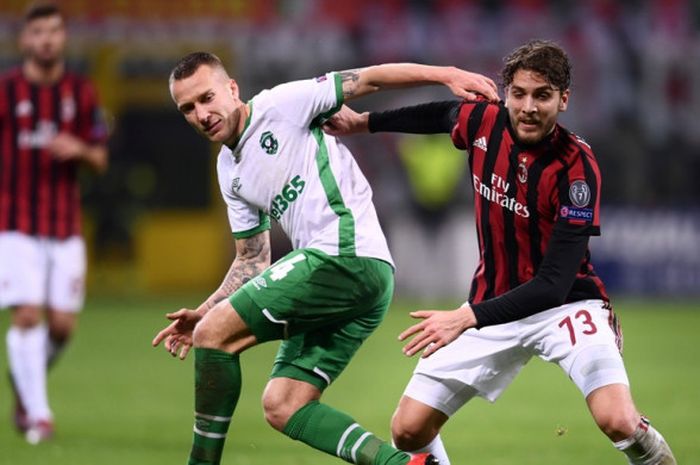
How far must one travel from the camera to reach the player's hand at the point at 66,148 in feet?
28.3

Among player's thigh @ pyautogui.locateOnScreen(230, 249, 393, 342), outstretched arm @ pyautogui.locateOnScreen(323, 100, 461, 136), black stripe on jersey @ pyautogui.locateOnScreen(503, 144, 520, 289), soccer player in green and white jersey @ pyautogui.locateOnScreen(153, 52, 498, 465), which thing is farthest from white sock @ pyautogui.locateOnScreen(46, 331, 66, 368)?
black stripe on jersey @ pyautogui.locateOnScreen(503, 144, 520, 289)

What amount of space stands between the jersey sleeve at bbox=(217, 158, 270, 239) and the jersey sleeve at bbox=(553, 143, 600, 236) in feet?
4.20

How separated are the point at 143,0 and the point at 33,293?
1128cm

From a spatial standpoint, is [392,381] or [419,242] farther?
[419,242]

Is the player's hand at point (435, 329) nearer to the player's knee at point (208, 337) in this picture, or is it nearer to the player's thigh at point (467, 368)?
the player's thigh at point (467, 368)

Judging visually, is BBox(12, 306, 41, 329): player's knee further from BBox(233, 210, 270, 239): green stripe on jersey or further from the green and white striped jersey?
the green and white striped jersey

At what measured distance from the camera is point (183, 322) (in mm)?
5848

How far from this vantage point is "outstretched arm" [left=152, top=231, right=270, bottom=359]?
5844 mm

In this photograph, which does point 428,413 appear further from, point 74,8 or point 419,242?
point 74,8

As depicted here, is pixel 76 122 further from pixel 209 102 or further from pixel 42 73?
pixel 209 102

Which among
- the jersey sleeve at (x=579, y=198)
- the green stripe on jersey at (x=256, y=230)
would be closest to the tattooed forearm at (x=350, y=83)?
the green stripe on jersey at (x=256, y=230)

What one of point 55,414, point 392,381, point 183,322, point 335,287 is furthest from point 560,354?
point 392,381

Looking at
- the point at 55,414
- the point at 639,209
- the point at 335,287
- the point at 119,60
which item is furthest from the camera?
the point at 119,60

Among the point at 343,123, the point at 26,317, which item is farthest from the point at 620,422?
the point at 26,317
